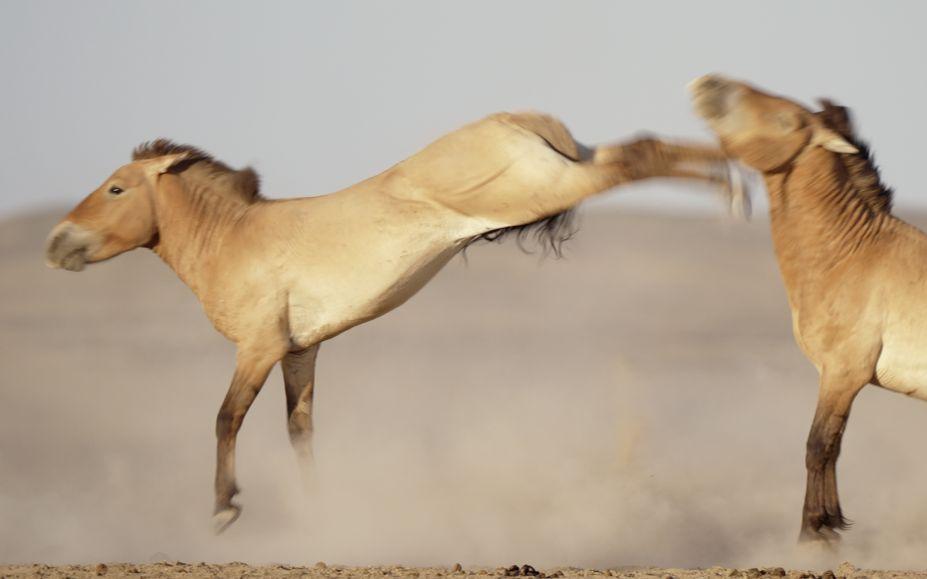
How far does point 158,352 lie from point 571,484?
60.9 ft

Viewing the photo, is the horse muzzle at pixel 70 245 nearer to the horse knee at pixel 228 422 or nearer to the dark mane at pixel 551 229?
the horse knee at pixel 228 422

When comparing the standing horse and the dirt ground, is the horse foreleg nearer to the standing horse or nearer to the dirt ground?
the standing horse

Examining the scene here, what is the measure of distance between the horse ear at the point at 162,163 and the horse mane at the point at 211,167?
0.07m

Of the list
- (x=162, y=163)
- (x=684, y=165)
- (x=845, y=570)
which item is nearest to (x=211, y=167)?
(x=162, y=163)

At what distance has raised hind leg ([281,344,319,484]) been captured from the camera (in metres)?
11.7

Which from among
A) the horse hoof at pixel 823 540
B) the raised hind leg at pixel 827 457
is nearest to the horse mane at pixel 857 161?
the raised hind leg at pixel 827 457

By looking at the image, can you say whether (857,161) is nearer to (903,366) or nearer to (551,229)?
(903,366)

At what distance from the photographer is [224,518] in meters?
10.7

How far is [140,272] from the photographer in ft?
145

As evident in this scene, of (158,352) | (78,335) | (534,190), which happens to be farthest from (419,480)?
(78,335)

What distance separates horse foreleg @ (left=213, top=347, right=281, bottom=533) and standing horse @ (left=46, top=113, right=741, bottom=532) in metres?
0.01

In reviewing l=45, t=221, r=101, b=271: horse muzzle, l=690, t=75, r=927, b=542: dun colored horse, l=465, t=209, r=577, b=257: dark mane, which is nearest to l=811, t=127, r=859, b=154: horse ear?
l=690, t=75, r=927, b=542: dun colored horse

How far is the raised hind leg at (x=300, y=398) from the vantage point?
459 inches

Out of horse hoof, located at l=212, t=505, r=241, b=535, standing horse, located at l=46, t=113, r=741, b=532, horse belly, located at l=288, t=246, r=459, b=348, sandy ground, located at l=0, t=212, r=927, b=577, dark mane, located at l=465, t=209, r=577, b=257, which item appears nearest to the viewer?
standing horse, located at l=46, t=113, r=741, b=532
